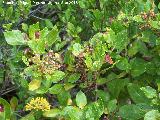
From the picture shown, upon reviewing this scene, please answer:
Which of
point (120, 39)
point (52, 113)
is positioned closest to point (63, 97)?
point (52, 113)

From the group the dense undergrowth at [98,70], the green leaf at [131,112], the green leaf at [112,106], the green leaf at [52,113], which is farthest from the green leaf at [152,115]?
the green leaf at [52,113]

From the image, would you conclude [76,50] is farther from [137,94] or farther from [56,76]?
[137,94]

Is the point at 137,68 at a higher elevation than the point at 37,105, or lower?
higher

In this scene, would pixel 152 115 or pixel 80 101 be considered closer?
pixel 152 115

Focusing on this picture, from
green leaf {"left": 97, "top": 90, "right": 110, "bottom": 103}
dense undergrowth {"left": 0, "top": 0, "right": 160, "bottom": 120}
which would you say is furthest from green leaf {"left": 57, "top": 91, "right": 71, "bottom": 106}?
green leaf {"left": 97, "top": 90, "right": 110, "bottom": 103}

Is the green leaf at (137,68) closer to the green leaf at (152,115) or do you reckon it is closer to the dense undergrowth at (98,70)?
the dense undergrowth at (98,70)

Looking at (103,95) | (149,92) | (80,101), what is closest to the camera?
(149,92)
